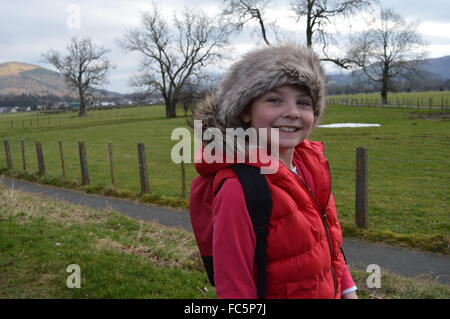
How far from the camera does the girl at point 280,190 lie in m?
1.54

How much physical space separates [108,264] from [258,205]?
11.0ft

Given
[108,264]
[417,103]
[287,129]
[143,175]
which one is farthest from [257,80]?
[417,103]

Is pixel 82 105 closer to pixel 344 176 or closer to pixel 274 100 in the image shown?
pixel 344 176

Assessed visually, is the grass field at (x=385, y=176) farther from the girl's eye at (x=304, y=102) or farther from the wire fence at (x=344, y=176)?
the girl's eye at (x=304, y=102)

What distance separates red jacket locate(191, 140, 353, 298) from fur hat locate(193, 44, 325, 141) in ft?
0.99

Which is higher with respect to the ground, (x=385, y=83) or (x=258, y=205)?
(x=385, y=83)

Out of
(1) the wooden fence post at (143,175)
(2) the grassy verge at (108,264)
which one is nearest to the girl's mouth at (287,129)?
(2) the grassy verge at (108,264)

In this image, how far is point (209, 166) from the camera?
167 centimetres

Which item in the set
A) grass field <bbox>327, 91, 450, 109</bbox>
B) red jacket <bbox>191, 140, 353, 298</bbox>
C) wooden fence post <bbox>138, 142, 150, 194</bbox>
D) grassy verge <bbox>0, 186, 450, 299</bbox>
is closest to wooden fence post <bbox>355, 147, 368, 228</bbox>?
grassy verge <bbox>0, 186, 450, 299</bbox>

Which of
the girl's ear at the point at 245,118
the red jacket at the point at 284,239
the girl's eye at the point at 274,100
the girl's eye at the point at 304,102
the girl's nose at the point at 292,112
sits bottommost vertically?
the red jacket at the point at 284,239

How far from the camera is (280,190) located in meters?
1.66

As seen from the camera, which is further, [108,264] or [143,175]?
[143,175]

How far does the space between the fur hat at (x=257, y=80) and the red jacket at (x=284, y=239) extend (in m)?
0.30
